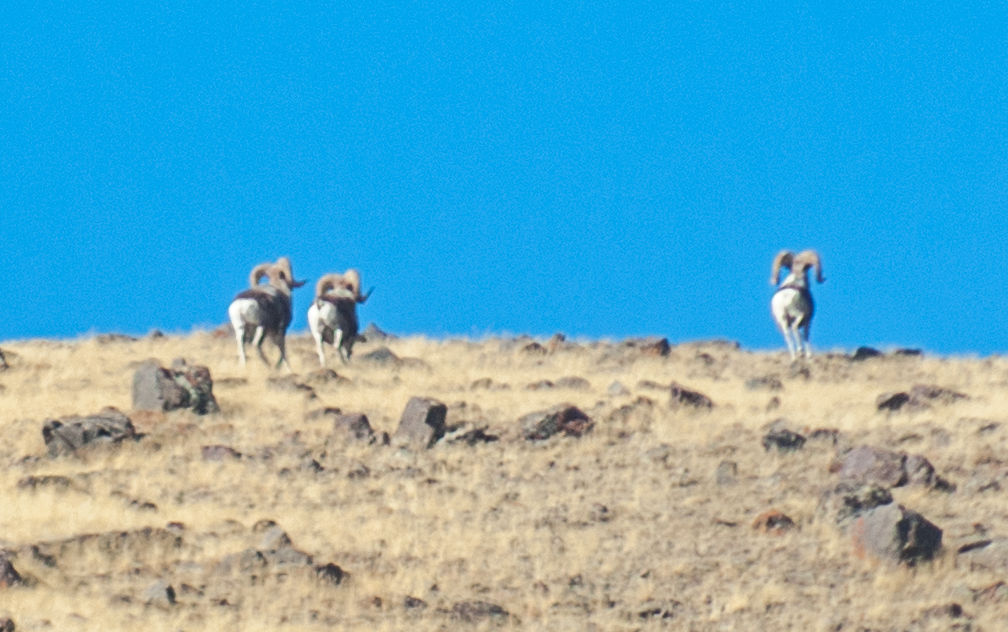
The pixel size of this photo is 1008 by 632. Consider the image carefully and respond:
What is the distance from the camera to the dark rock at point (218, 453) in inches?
747

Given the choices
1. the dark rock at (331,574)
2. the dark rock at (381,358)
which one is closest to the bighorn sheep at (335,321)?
the dark rock at (381,358)

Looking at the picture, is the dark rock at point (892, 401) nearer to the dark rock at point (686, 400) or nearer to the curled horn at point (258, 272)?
the dark rock at point (686, 400)

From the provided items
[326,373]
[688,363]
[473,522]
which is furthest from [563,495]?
[688,363]

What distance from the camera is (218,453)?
19062 millimetres

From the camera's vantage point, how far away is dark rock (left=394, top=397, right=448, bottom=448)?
19.5 meters

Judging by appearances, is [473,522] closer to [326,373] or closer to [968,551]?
[968,551]

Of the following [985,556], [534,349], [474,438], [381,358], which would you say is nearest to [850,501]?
[985,556]

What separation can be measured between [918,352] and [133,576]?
18403 mm

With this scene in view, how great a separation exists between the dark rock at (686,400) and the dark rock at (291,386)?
427 cm

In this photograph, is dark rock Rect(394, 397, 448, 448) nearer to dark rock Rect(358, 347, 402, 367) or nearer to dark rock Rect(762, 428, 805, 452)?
dark rock Rect(762, 428, 805, 452)

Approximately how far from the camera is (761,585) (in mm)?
14562

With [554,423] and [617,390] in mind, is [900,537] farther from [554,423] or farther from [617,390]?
[617,390]

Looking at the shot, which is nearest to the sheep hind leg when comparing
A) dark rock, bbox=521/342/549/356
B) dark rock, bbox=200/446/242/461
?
dark rock, bbox=521/342/549/356

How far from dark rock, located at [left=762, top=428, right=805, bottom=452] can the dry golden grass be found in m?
0.14
